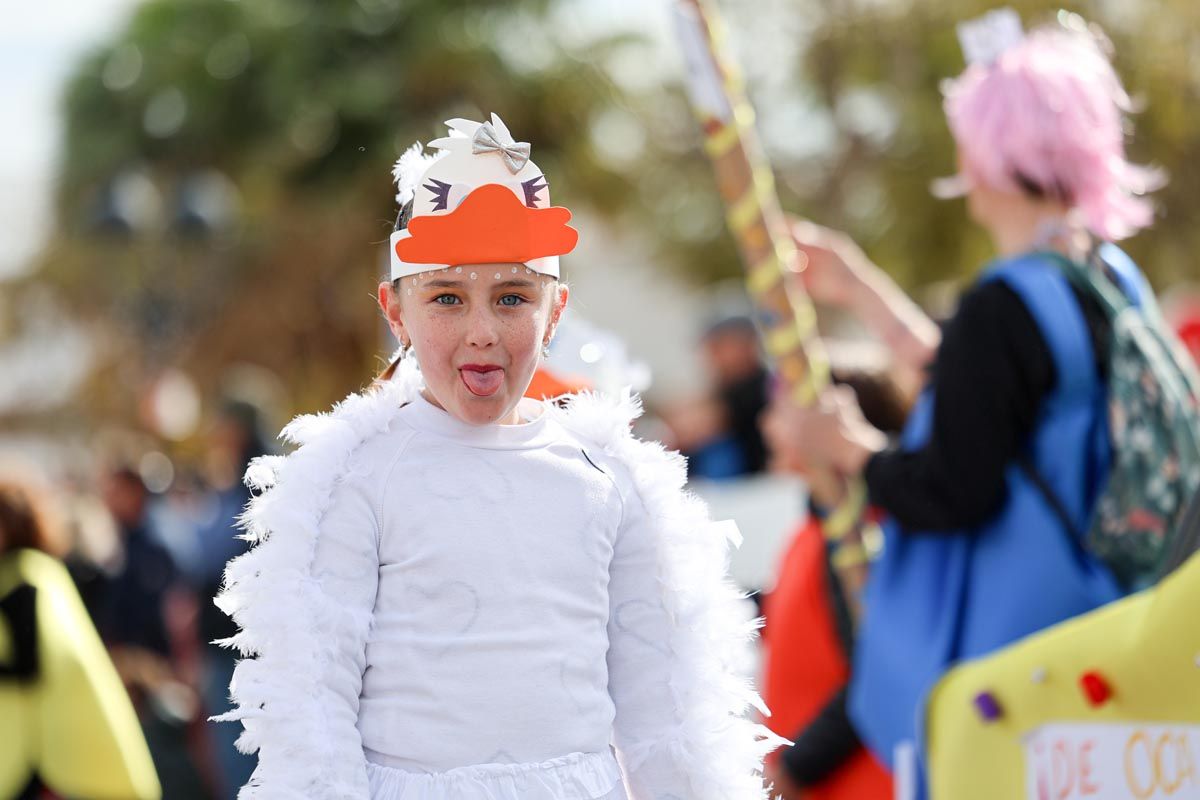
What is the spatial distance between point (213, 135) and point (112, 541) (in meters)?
14.4

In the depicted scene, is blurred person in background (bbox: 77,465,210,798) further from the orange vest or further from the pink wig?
the pink wig

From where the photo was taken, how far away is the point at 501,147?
2.17m

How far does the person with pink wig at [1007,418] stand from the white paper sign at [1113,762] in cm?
38

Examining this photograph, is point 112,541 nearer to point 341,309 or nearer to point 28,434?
point 341,309

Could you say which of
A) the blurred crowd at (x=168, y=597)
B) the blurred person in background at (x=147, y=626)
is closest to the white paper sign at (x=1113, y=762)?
the blurred crowd at (x=168, y=597)

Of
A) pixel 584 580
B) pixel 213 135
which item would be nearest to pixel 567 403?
pixel 584 580

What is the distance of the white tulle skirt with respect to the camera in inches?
79.4

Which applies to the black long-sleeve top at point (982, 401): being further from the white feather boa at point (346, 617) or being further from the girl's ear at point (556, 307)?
the girl's ear at point (556, 307)

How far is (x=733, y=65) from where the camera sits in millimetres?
3787

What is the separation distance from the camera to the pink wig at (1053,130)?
3.53 meters

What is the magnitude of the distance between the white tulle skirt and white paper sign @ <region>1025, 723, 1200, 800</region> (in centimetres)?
100

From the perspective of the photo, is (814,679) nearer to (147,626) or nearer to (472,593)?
(472,593)

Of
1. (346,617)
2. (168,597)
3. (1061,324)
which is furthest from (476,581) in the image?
(168,597)

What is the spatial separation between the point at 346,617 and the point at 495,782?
0.27 m
